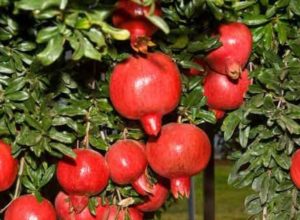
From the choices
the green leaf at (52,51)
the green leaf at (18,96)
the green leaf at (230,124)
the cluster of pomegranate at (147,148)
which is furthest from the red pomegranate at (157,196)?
the green leaf at (52,51)

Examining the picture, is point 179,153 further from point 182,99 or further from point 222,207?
point 222,207

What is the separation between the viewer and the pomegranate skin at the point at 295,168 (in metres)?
0.85

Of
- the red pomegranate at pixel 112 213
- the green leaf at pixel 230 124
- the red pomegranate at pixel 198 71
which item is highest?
the red pomegranate at pixel 198 71

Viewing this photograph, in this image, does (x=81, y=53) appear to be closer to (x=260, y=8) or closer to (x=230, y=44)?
(x=230, y=44)

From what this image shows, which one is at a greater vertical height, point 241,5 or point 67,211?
point 241,5

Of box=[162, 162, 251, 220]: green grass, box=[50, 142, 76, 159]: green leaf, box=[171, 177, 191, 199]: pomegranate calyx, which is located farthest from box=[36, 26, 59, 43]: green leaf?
box=[162, 162, 251, 220]: green grass

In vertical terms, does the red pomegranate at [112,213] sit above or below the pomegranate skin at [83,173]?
below

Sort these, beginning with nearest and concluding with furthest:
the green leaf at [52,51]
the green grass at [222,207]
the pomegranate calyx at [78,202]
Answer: the green leaf at [52,51]
the pomegranate calyx at [78,202]
the green grass at [222,207]

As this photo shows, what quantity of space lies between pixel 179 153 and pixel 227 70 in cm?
13

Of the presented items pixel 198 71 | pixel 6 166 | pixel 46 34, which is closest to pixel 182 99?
pixel 198 71

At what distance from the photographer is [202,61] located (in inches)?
33.4

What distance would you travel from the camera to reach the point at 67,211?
875mm

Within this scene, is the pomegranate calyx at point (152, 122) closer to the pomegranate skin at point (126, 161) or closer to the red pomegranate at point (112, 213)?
the pomegranate skin at point (126, 161)

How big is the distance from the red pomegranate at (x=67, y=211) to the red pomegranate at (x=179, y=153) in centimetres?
14
